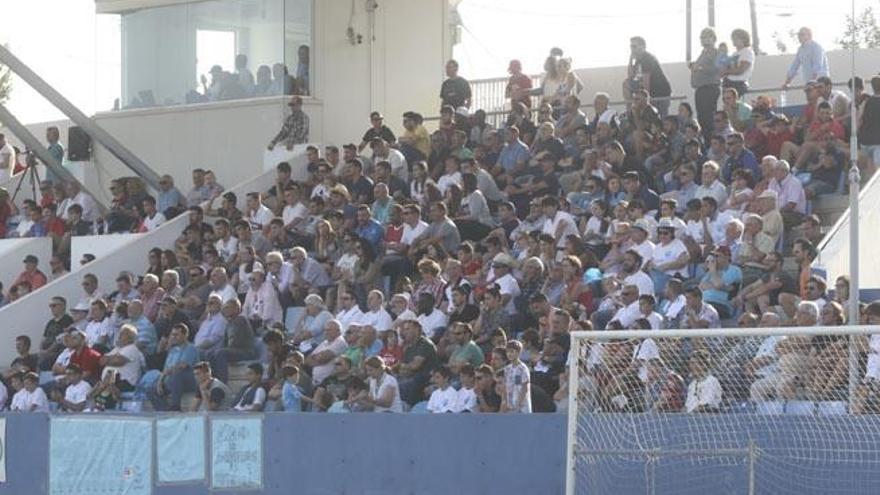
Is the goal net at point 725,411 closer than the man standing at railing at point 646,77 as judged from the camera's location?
Yes

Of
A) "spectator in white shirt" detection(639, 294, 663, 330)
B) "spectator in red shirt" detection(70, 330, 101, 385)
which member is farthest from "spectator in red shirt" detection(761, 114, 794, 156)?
"spectator in red shirt" detection(70, 330, 101, 385)

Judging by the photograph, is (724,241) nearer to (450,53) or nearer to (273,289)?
(273,289)

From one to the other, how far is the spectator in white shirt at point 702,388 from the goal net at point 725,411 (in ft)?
0.04

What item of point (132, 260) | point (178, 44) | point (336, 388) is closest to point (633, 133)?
point (336, 388)

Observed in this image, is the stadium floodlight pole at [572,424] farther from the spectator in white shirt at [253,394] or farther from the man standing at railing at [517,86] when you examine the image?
the man standing at railing at [517,86]

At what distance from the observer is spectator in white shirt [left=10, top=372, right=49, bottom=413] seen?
24.6 m

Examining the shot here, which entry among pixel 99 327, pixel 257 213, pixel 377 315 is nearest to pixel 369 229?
pixel 377 315

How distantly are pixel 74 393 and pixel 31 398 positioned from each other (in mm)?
514

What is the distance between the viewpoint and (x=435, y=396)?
21.3 metres

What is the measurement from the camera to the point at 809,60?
2783 centimetres

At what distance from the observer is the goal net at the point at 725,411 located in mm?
17250

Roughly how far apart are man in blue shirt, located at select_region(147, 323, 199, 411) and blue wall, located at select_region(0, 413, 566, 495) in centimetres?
214

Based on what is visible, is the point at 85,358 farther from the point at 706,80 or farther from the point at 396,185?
the point at 706,80

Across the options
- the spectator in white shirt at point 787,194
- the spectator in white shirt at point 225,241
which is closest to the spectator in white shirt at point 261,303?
the spectator in white shirt at point 225,241
